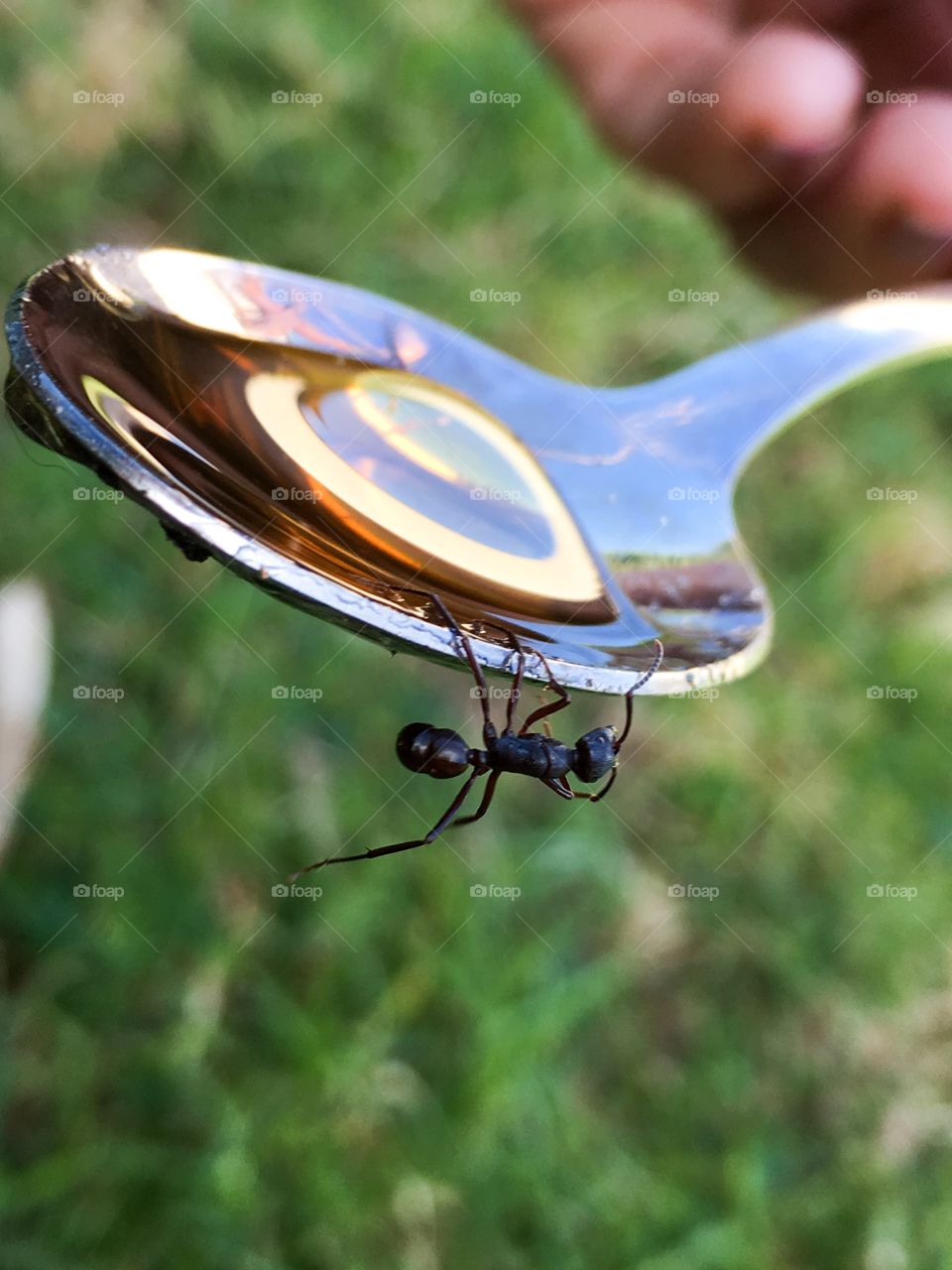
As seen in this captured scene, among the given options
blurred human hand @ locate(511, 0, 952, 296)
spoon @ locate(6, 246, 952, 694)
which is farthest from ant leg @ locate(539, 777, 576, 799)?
blurred human hand @ locate(511, 0, 952, 296)

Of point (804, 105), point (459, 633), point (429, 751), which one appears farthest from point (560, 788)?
point (804, 105)

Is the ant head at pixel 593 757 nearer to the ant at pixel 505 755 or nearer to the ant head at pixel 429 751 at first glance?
the ant at pixel 505 755

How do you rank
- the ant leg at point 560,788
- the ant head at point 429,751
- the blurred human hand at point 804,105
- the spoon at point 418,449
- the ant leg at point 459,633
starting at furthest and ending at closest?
the blurred human hand at point 804,105 → the ant leg at point 560,788 → the ant head at point 429,751 → the ant leg at point 459,633 → the spoon at point 418,449

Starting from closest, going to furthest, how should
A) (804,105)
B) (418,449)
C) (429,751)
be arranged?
(418,449), (429,751), (804,105)

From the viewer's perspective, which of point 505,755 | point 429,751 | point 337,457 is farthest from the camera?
point 505,755

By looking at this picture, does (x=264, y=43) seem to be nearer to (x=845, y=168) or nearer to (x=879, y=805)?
(x=845, y=168)

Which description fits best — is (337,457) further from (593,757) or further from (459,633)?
(593,757)

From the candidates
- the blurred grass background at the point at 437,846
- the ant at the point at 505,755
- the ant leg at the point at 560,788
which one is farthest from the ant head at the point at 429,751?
the blurred grass background at the point at 437,846
